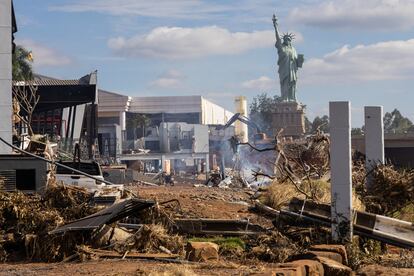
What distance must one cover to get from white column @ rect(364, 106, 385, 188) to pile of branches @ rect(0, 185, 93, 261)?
591 cm

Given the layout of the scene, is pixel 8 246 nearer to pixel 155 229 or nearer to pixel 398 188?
pixel 155 229

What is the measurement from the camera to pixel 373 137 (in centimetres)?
1628

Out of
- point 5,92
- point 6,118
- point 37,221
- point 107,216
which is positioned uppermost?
point 5,92

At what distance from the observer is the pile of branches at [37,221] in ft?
40.8

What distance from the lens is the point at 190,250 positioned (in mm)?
11969

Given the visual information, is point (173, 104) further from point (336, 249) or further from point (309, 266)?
point (309, 266)

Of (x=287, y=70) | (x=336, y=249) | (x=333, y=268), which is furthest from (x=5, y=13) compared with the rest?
(x=287, y=70)

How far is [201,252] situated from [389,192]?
5.27 metres

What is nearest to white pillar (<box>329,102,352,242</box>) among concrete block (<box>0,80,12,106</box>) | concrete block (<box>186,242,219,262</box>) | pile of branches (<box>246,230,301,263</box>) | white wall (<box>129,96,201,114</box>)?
pile of branches (<box>246,230,301,263</box>)

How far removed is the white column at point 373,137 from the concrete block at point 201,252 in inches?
208

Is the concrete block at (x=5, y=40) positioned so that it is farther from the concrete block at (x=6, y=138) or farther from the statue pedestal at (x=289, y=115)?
the statue pedestal at (x=289, y=115)

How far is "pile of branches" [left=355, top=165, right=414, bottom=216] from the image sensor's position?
50.4ft

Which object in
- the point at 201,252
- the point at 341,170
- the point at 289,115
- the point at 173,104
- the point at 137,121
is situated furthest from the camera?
the point at 173,104

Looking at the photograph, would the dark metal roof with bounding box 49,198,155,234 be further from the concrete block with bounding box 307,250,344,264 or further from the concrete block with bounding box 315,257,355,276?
the concrete block with bounding box 315,257,355,276
